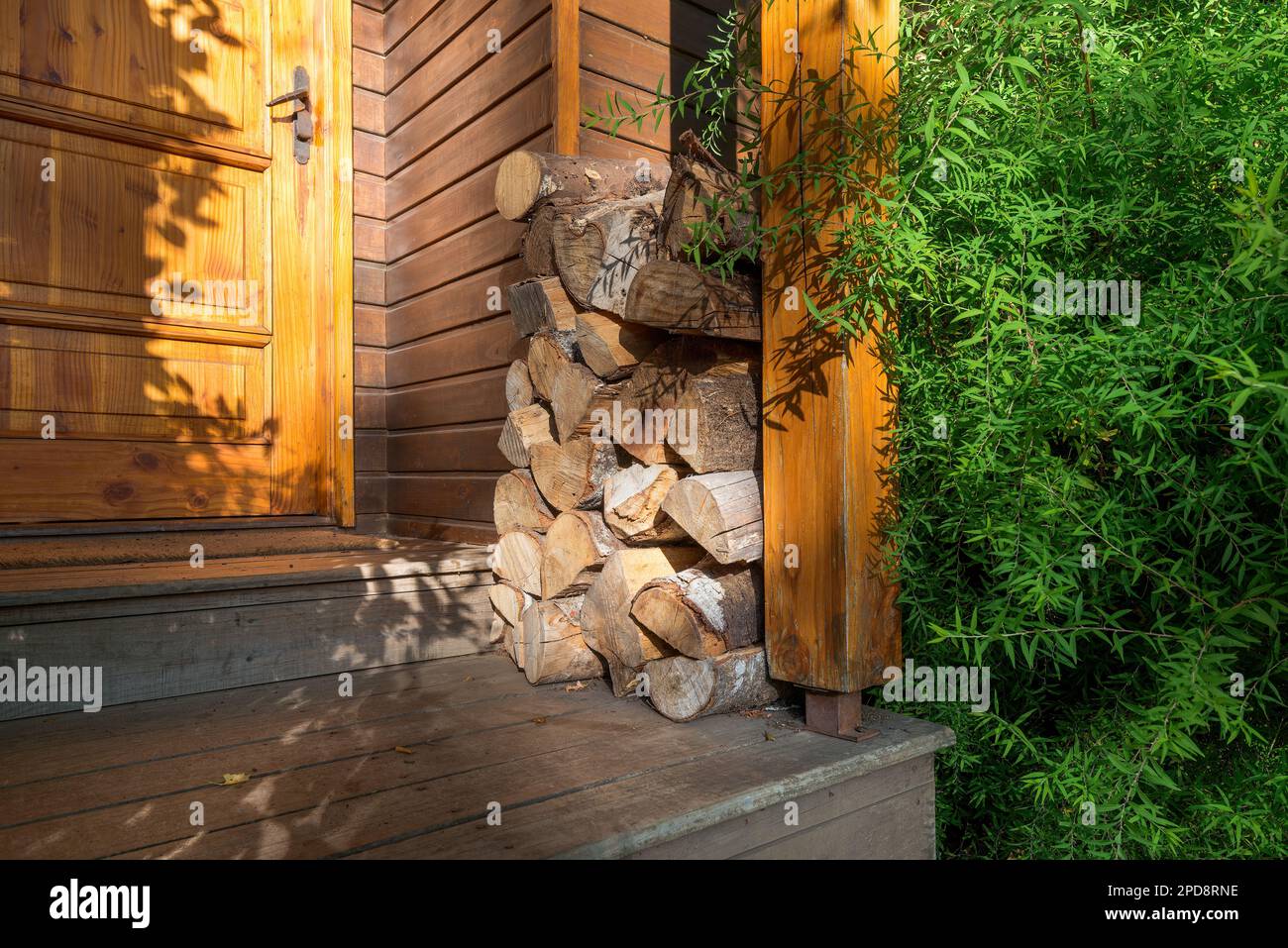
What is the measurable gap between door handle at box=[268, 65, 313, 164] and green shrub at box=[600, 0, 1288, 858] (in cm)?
229

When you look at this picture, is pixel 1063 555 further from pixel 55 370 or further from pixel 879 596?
pixel 55 370

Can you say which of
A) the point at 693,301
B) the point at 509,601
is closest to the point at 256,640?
the point at 509,601

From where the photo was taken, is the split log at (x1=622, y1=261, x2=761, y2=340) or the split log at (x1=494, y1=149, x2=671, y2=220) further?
the split log at (x1=494, y1=149, x2=671, y2=220)

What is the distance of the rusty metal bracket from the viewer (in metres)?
1.77

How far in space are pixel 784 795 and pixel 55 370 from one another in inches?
104

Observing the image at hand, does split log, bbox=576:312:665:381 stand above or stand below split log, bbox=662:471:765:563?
above

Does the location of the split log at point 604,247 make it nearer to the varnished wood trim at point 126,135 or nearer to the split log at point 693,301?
the split log at point 693,301

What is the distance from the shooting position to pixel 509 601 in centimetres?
247

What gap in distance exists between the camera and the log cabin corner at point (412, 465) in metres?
1.63

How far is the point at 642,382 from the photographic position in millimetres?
2064

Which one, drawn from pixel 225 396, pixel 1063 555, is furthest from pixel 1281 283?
pixel 225 396

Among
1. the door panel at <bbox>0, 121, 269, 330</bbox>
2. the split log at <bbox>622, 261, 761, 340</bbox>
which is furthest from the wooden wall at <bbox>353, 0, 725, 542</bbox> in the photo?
the split log at <bbox>622, 261, 761, 340</bbox>

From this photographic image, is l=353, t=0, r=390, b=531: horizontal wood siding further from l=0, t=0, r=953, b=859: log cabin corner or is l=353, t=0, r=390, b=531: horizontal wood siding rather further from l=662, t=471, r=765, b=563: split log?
l=662, t=471, r=765, b=563: split log

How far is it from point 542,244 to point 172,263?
1.50m
